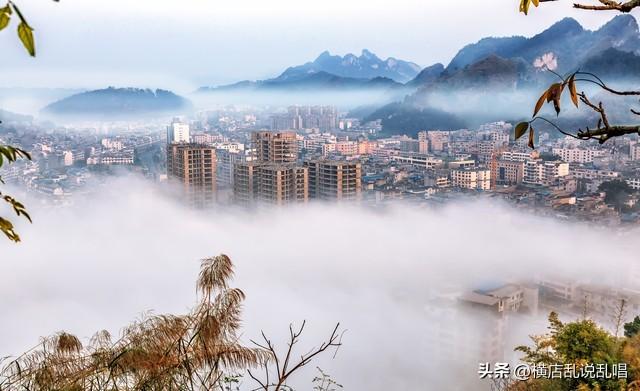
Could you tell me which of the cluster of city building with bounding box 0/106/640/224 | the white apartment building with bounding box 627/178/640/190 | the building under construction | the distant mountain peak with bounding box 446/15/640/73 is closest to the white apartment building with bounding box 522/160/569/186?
the cluster of city building with bounding box 0/106/640/224

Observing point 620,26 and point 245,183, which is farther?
point 620,26

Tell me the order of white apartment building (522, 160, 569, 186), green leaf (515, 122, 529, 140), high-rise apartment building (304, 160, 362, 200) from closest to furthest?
green leaf (515, 122, 529, 140)
high-rise apartment building (304, 160, 362, 200)
white apartment building (522, 160, 569, 186)

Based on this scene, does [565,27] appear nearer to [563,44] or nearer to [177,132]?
[563,44]

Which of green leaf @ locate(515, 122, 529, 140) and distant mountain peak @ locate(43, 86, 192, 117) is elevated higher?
distant mountain peak @ locate(43, 86, 192, 117)

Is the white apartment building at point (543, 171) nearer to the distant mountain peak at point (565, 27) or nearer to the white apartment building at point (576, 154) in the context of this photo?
the white apartment building at point (576, 154)

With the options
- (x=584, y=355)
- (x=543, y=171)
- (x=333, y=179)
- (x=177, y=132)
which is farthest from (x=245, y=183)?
(x=584, y=355)

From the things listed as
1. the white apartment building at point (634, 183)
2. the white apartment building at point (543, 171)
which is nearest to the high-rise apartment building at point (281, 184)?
the white apartment building at point (543, 171)

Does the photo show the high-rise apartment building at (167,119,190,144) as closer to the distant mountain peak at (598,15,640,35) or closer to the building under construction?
the building under construction
